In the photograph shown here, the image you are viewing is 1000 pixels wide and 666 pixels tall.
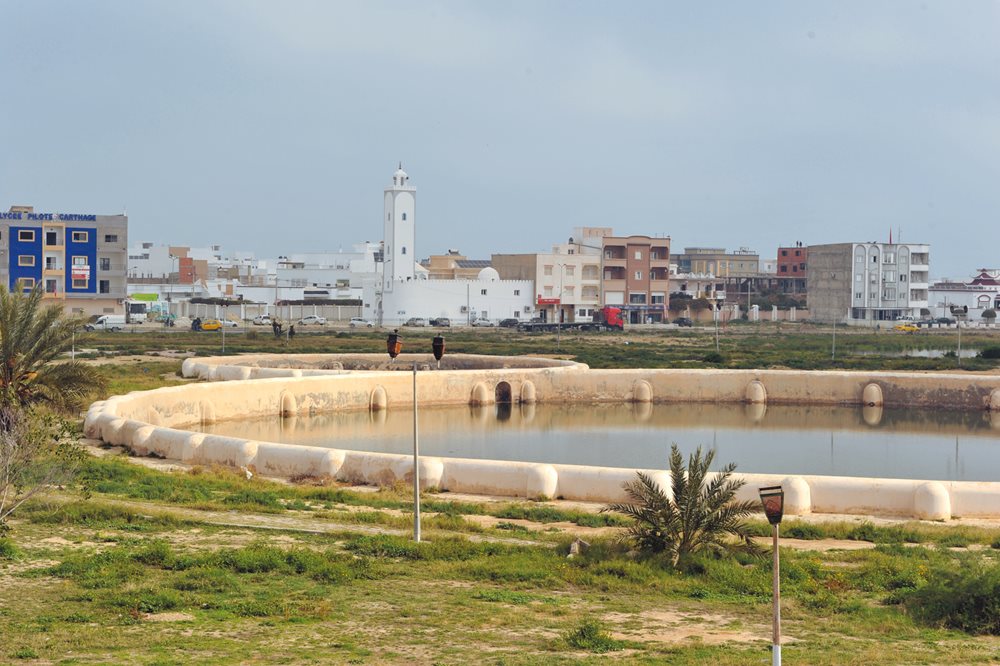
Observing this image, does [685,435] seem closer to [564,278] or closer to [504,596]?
[504,596]

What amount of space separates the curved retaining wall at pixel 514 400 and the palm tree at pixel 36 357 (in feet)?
5.38

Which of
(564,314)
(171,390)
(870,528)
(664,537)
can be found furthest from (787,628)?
(564,314)

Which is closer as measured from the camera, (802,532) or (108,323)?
(802,532)

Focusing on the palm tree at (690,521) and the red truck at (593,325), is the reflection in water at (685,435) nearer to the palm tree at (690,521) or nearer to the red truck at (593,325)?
the palm tree at (690,521)

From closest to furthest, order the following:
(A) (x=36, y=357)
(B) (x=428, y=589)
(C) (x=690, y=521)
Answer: (B) (x=428, y=589)
(C) (x=690, y=521)
(A) (x=36, y=357)

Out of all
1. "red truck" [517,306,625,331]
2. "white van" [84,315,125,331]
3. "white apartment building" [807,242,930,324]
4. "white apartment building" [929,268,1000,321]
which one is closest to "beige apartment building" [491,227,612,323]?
"red truck" [517,306,625,331]

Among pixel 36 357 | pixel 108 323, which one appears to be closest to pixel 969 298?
pixel 108 323

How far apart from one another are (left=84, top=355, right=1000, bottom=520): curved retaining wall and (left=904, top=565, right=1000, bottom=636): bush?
6219mm

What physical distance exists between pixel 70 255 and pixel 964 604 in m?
77.3

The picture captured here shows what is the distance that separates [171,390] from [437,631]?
76.1 feet

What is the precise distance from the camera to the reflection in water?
30109 millimetres

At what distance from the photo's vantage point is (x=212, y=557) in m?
14.5

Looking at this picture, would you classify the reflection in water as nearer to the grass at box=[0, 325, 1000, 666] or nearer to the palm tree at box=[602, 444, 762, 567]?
the grass at box=[0, 325, 1000, 666]

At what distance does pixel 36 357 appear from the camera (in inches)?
975
